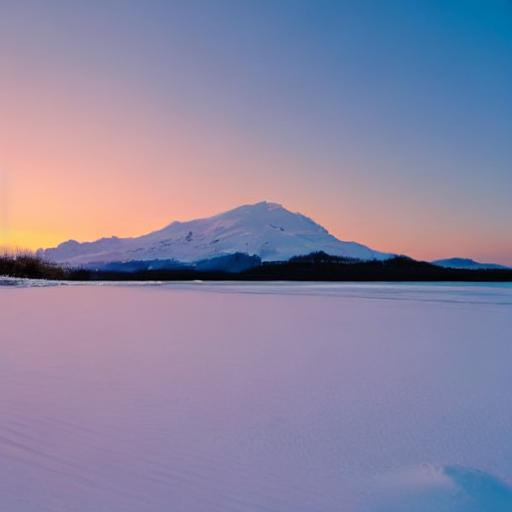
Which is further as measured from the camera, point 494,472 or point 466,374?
point 466,374

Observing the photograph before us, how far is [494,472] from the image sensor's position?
8.86 feet

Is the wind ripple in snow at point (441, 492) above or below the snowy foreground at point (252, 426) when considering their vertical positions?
below

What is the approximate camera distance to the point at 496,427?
3457mm

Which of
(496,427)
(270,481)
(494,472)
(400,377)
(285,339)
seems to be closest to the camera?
(270,481)

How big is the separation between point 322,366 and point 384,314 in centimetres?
723

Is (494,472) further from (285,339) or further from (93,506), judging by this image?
(285,339)

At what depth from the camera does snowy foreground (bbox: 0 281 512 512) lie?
7.87 feet

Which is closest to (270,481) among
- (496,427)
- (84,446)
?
(84,446)

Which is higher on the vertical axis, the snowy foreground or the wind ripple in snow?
the snowy foreground

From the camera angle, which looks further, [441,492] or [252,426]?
[252,426]

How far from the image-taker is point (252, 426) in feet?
11.2

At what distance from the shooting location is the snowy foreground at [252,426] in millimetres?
2398

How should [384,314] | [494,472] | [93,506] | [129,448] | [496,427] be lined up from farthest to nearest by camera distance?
[384,314] → [496,427] → [129,448] → [494,472] → [93,506]

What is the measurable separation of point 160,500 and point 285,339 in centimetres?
567
